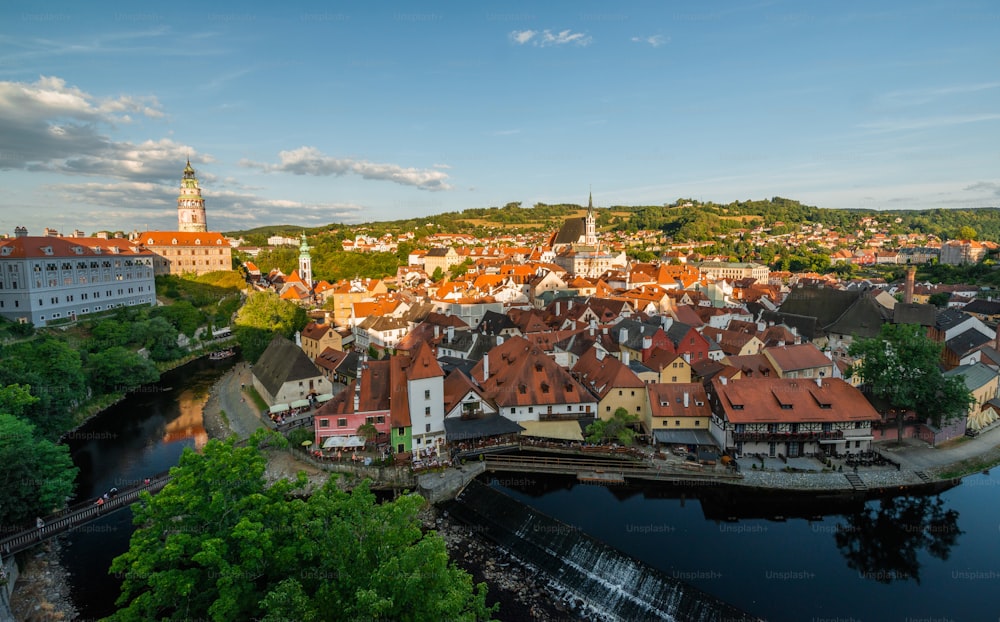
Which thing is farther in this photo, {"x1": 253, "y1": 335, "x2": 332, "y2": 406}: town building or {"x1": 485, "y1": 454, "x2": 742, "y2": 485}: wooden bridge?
{"x1": 253, "y1": 335, "x2": 332, "y2": 406}: town building

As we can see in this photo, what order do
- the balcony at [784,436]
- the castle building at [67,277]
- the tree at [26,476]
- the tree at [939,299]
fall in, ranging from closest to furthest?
the tree at [26,476], the balcony at [784,436], the castle building at [67,277], the tree at [939,299]

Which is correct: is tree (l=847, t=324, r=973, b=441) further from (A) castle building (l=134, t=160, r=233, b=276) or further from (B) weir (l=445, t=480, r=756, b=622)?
(A) castle building (l=134, t=160, r=233, b=276)

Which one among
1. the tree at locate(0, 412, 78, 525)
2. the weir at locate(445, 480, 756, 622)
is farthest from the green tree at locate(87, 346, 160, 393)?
the weir at locate(445, 480, 756, 622)

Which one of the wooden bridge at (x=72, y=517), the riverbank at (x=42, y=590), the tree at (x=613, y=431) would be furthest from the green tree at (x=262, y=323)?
the tree at (x=613, y=431)

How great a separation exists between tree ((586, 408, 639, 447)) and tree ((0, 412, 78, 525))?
2568 centimetres

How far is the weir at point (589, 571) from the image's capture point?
18.5 meters

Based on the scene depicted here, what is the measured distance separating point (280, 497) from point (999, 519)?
32.8 metres

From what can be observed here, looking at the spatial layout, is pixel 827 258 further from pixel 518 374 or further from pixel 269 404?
pixel 269 404

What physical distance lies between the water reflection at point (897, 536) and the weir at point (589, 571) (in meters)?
8.78

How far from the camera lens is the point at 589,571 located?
20.6m

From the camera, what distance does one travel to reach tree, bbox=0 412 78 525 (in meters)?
20.9

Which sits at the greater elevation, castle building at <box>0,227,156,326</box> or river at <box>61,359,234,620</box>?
castle building at <box>0,227,156,326</box>

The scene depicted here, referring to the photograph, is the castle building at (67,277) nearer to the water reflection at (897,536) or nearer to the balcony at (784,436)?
the balcony at (784,436)

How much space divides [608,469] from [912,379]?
19432 mm
